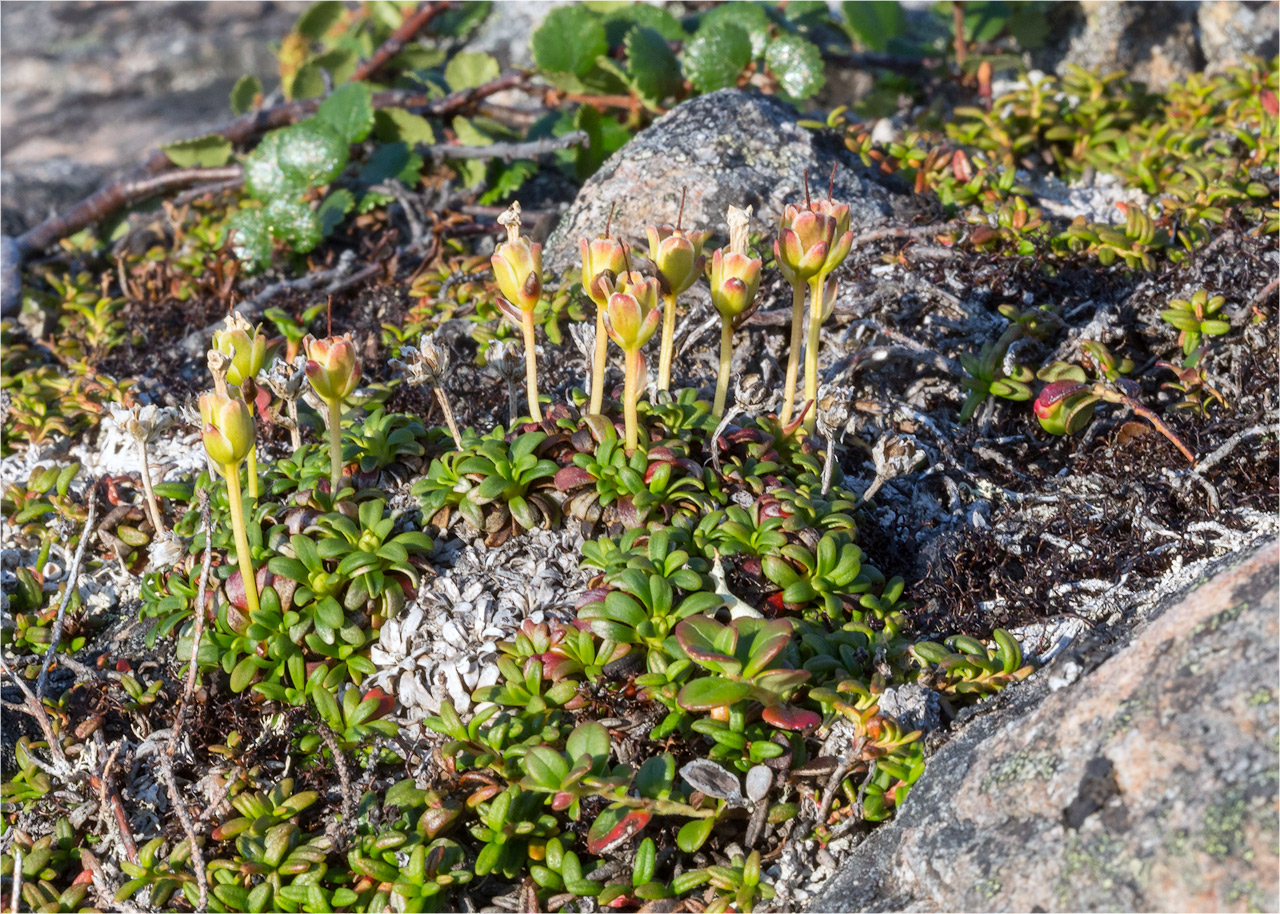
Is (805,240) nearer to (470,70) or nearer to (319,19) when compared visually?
(470,70)

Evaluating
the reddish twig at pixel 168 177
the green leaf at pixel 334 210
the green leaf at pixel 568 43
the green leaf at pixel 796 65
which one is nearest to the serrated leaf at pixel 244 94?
the reddish twig at pixel 168 177

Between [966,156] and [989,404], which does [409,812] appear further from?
[966,156]

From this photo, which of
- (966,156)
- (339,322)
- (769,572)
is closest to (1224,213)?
(966,156)

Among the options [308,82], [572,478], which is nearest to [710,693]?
[572,478]

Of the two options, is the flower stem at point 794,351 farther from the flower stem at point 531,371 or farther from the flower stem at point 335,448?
the flower stem at point 335,448

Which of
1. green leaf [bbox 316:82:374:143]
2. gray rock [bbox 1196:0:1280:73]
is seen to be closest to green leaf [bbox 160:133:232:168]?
green leaf [bbox 316:82:374:143]
